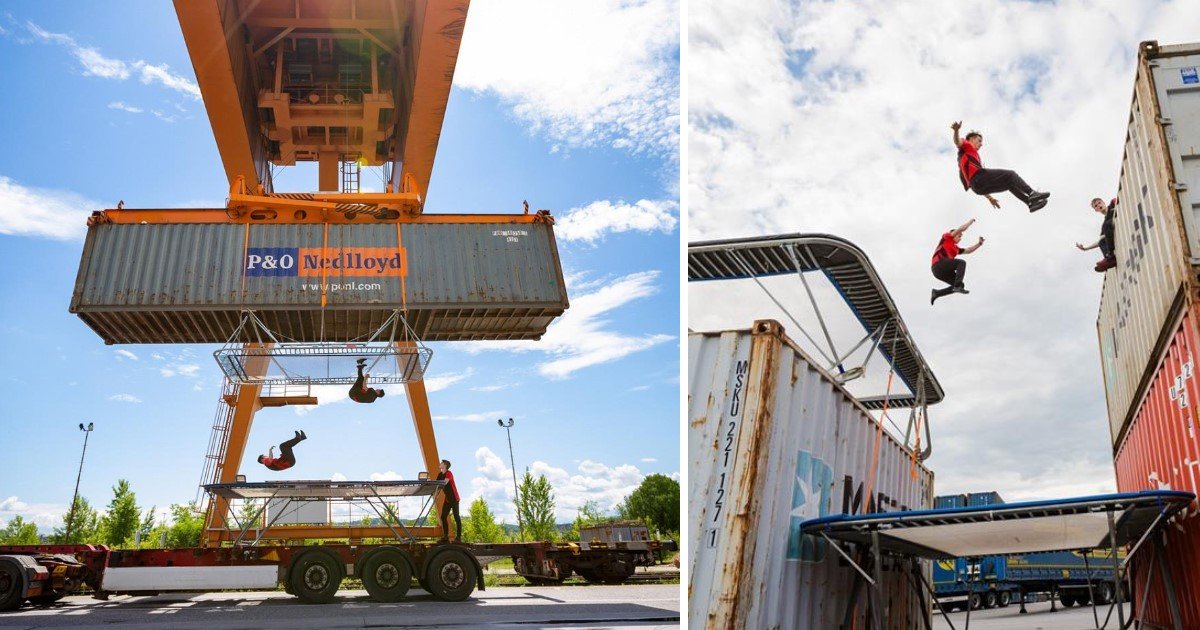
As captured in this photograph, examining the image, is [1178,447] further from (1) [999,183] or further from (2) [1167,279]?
(1) [999,183]

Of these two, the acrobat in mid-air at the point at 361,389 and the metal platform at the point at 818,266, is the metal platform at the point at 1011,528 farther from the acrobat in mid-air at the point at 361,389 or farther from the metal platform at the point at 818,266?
the acrobat in mid-air at the point at 361,389

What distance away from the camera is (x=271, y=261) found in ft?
50.0

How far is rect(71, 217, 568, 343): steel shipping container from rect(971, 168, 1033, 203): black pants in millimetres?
7882

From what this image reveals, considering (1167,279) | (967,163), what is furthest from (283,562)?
(1167,279)

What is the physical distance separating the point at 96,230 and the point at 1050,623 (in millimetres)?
19246

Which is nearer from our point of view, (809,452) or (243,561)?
(809,452)

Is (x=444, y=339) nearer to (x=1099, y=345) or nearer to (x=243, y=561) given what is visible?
(x=243, y=561)

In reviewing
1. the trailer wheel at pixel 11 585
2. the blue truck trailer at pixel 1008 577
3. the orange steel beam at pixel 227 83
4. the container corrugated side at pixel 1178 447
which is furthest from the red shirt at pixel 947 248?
the blue truck trailer at pixel 1008 577

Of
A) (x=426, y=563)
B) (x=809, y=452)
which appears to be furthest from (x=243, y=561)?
(x=809, y=452)

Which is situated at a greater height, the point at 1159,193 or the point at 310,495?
the point at 1159,193

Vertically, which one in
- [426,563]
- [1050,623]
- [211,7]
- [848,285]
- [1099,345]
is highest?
[211,7]

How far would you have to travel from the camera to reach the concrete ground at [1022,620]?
54.3ft

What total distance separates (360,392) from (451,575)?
3673 millimetres

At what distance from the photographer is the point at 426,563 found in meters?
12.8
